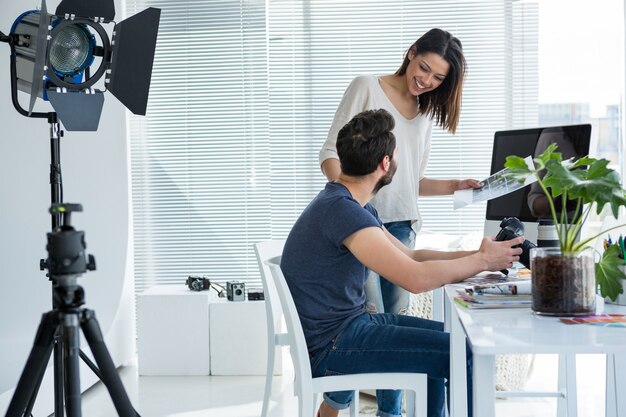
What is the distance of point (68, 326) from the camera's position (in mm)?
1555

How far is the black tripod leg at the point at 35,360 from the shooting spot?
1.60m

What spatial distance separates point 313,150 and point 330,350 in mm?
2631

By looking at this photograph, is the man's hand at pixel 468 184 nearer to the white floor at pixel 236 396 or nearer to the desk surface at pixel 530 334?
the desk surface at pixel 530 334

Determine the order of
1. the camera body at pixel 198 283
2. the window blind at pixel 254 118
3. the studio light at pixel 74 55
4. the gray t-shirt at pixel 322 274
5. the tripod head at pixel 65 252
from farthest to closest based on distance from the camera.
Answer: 1. the window blind at pixel 254 118
2. the camera body at pixel 198 283
3. the studio light at pixel 74 55
4. the gray t-shirt at pixel 322 274
5. the tripod head at pixel 65 252

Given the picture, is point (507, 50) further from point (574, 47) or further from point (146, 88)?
point (146, 88)

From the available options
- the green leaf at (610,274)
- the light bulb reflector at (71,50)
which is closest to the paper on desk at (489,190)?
the green leaf at (610,274)

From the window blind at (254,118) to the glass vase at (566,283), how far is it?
112 inches

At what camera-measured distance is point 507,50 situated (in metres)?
4.51

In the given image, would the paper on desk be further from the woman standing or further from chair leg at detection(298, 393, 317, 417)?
chair leg at detection(298, 393, 317, 417)

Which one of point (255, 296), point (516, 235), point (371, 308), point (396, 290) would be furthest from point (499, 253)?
point (255, 296)

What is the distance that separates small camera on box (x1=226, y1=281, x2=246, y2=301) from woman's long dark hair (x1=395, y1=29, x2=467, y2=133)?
164 centimetres

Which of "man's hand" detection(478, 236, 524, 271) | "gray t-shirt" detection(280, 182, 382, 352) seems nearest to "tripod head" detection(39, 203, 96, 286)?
"gray t-shirt" detection(280, 182, 382, 352)

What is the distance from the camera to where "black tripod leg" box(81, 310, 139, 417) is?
161 cm

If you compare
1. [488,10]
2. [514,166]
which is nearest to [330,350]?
[514,166]
